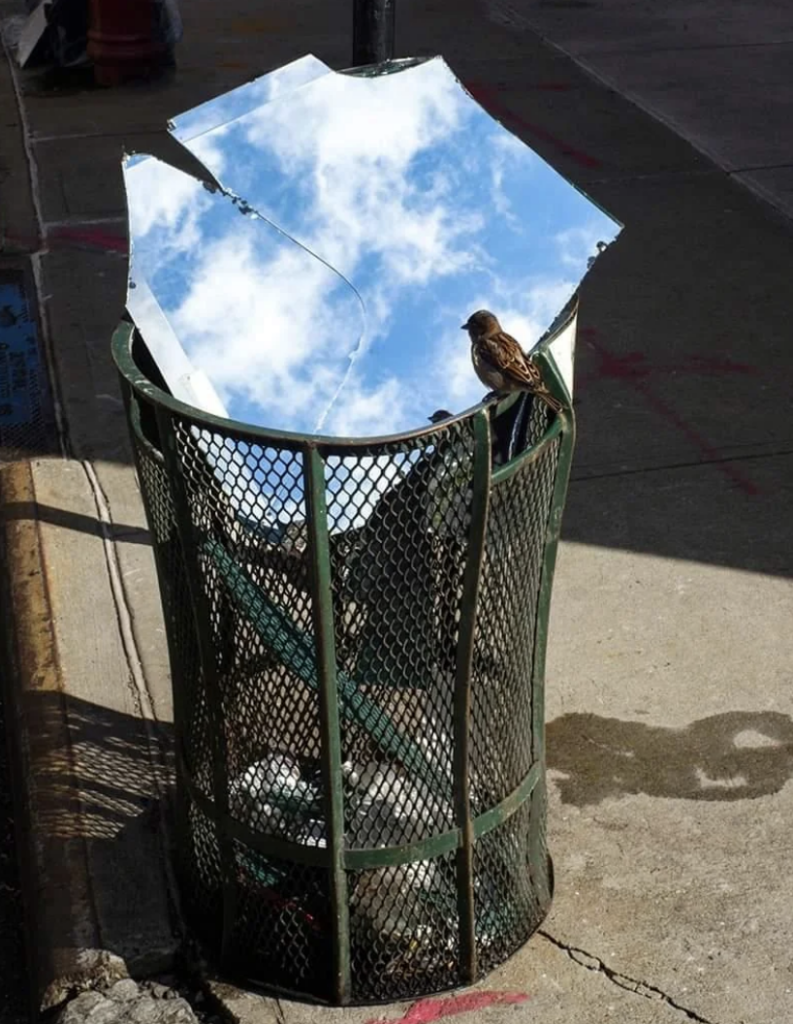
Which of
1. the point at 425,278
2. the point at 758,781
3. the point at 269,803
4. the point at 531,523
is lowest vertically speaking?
the point at 758,781

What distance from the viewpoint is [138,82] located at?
9.41m

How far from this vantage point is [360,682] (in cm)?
281

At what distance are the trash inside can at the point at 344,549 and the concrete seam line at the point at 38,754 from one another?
0.90ft

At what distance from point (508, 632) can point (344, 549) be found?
44 centimetres

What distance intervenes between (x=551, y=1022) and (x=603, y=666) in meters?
1.28

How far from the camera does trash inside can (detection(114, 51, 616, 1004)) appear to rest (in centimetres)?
268

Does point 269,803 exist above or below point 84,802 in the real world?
above

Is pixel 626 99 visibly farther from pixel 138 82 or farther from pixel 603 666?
pixel 603 666

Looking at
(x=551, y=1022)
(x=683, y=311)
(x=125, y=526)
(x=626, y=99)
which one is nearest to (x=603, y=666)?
(x=551, y=1022)

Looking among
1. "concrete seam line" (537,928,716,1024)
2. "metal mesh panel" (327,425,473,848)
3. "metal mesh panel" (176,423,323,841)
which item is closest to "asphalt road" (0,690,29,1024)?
"metal mesh panel" (176,423,323,841)

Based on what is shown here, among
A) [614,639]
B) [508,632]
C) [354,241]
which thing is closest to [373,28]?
[354,241]

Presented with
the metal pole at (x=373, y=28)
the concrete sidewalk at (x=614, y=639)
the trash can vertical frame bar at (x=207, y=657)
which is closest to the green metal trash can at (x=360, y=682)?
the trash can vertical frame bar at (x=207, y=657)

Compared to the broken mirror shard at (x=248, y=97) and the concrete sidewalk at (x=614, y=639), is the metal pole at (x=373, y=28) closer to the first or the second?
the broken mirror shard at (x=248, y=97)

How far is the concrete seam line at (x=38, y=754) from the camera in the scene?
10.4 feet
